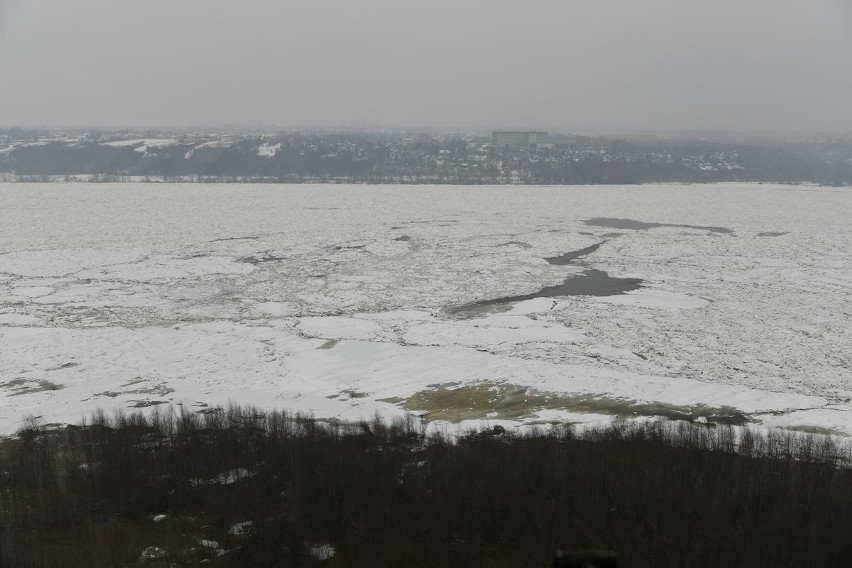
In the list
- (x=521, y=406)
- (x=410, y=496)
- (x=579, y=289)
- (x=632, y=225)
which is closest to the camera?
(x=410, y=496)

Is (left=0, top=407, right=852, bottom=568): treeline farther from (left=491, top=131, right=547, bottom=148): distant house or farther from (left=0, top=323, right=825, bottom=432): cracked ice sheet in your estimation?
(left=491, top=131, right=547, bottom=148): distant house

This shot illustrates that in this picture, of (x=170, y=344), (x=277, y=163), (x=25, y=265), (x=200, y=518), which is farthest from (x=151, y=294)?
(x=277, y=163)

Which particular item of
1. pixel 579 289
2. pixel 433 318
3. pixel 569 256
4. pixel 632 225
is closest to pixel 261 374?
pixel 433 318

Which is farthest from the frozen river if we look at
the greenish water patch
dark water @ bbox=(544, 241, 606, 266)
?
dark water @ bbox=(544, 241, 606, 266)

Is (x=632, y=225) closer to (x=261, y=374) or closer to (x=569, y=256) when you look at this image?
(x=569, y=256)

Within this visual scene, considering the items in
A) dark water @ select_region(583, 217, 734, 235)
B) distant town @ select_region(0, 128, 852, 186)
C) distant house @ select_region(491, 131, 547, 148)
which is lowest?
dark water @ select_region(583, 217, 734, 235)

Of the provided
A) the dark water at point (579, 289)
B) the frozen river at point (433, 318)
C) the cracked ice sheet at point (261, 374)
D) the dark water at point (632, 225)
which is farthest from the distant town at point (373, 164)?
the cracked ice sheet at point (261, 374)
